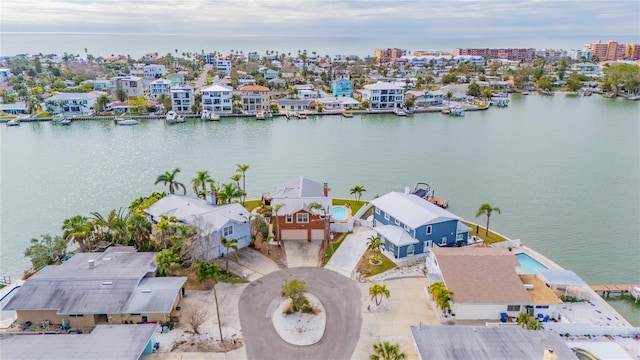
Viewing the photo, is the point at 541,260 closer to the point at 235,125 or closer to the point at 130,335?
the point at 130,335

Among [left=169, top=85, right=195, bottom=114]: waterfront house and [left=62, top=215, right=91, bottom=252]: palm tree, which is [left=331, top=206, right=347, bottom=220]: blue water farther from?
[left=169, top=85, right=195, bottom=114]: waterfront house

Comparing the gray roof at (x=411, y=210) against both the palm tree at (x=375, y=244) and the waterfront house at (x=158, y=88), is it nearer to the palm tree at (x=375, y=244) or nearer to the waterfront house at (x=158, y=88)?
the palm tree at (x=375, y=244)

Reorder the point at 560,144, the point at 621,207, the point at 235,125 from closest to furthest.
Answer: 1. the point at 621,207
2. the point at 560,144
3. the point at 235,125

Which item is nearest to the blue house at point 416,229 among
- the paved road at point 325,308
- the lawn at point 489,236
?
the lawn at point 489,236

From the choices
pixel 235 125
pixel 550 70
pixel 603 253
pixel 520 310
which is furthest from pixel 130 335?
pixel 550 70

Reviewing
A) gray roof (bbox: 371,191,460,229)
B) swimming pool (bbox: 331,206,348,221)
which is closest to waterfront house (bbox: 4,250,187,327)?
swimming pool (bbox: 331,206,348,221)

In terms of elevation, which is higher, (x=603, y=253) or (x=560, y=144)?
(x=560, y=144)

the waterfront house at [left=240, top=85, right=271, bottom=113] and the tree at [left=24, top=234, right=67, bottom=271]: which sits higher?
the waterfront house at [left=240, top=85, right=271, bottom=113]
